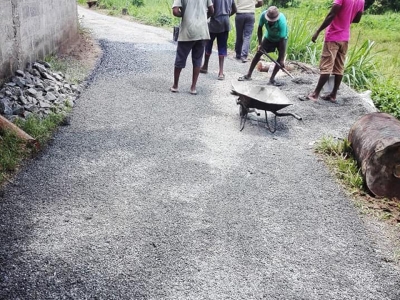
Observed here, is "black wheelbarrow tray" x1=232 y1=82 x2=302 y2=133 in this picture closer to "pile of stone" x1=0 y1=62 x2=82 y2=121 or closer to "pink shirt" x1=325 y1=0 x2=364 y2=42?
"pink shirt" x1=325 y1=0 x2=364 y2=42

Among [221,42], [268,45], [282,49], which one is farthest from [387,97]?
[221,42]

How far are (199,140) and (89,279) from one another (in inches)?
99.4

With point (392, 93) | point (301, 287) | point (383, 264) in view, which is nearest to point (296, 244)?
Result: point (301, 287)

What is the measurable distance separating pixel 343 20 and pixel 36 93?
4.47 metres

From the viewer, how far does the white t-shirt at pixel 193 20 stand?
560 cm

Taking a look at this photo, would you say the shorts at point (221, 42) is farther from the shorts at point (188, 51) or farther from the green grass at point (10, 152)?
the green grass at point (10, 152)

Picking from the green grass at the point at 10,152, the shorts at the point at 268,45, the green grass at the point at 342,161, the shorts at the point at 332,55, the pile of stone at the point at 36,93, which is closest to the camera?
the green grass at the point at 10,152

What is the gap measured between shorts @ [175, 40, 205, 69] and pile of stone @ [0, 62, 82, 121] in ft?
5.44

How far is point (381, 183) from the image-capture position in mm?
3816

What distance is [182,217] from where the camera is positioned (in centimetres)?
327

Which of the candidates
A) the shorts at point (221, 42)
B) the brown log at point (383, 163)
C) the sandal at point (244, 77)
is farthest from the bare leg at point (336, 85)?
the brown log at point (383, 163)

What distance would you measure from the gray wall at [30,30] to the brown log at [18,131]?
1.47m

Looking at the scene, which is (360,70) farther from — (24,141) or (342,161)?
(24,141)

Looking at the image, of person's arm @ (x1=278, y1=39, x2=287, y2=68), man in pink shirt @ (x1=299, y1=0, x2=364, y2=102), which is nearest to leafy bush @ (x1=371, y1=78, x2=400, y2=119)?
man in pink shirt @ (x1=299, y1=0, x2=364, y2=102)
